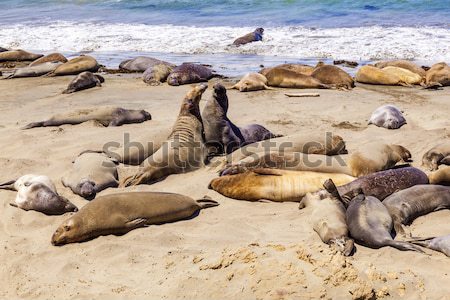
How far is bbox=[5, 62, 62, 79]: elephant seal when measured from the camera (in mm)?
12367

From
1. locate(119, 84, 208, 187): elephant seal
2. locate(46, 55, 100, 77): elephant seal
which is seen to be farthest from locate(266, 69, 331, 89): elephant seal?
locate(46, 55, 100, 77): elephant seal

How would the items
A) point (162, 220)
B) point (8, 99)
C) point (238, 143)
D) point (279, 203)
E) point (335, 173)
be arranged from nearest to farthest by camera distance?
point (162, 220) → point (279, 203) → point (335, 173) → point (238, 143) → point (8, 99)

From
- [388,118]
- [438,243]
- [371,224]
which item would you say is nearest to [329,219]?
[371,224]

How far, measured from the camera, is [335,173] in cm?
602

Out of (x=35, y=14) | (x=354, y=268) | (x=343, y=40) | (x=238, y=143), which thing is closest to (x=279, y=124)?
(x=238, y=143)

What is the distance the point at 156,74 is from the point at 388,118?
17.5 feet

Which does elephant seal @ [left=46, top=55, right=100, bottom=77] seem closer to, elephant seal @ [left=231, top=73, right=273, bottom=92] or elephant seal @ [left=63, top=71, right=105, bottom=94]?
elephant seal @ [left=63, top=71, right=105, bottom=94]

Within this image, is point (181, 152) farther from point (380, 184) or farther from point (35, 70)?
point (35, 70)

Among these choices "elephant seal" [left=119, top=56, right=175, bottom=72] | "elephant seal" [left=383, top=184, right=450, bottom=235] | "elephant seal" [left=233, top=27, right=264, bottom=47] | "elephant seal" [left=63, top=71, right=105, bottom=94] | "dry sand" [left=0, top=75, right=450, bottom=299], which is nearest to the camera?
"dry sand" [left=0, top=75, right=450, bottom=299]

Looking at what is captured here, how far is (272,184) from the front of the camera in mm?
5699

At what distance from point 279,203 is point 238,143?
1.59m

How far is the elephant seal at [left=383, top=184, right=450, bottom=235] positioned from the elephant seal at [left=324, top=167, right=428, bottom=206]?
0.13 metres

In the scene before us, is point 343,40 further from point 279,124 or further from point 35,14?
point 35,14

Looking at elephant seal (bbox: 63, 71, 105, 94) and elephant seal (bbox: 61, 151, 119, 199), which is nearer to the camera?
elephant seal (bbox: 61, 151, 119, 199)
